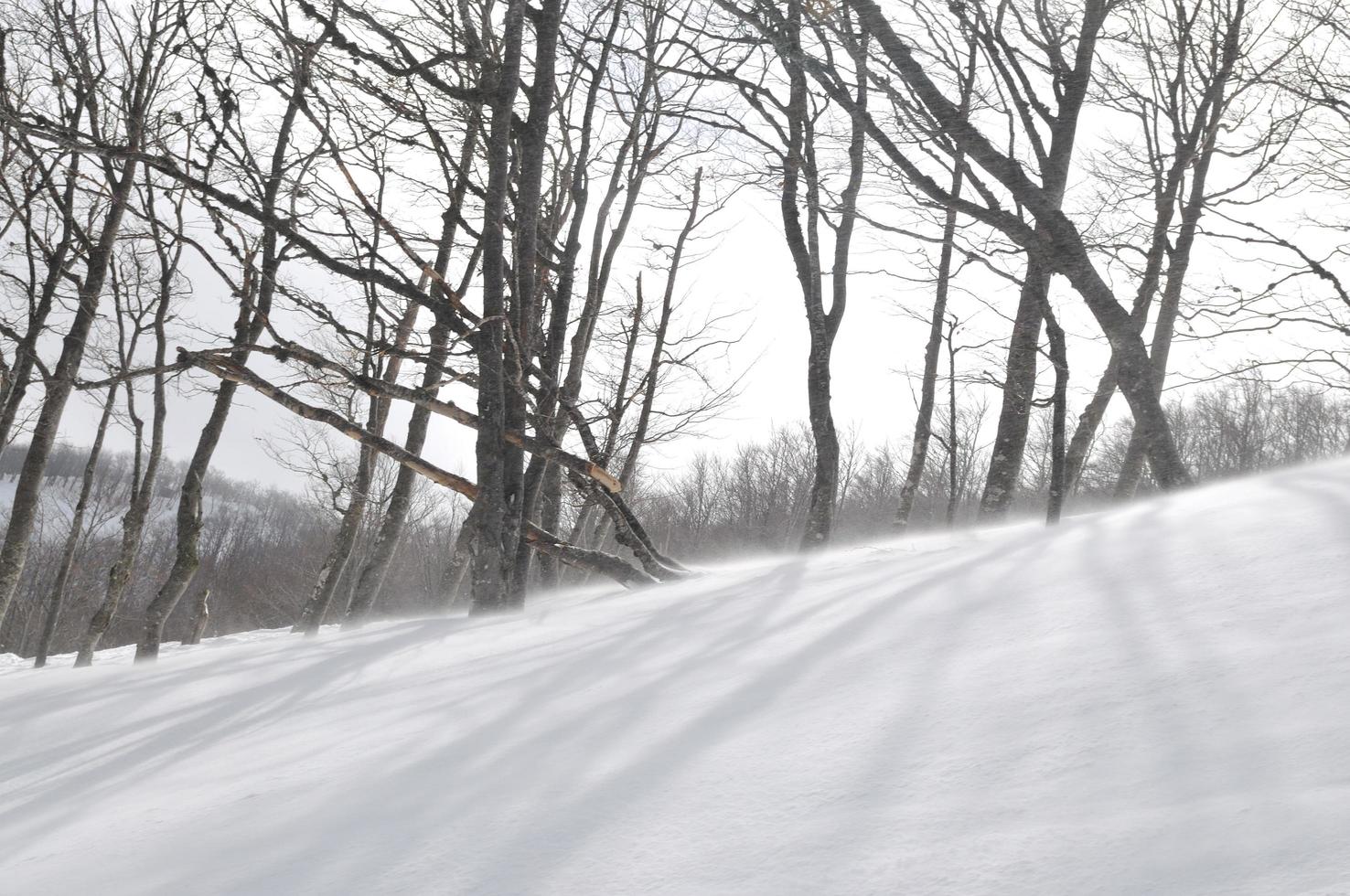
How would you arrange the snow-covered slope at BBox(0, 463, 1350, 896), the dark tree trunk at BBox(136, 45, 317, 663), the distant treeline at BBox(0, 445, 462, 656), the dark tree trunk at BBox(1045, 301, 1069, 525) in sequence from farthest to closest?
1. the distant treeline at BBox(0, 445, 462, 656)
2. the dark tree trunk at BBox(136, 45, 317, 663)
3. the dark tree trunk at BBox(1045, 301, 1069, 525)
4. the snow-covered slope at BBox(0, 463, 1350, 896)

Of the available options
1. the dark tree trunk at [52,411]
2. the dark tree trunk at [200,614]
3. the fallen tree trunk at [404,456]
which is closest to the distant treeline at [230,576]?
the dark tree trunk at [200,614]

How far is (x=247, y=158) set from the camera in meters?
4.32

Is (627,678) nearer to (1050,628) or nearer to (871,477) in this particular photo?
(1050,628)

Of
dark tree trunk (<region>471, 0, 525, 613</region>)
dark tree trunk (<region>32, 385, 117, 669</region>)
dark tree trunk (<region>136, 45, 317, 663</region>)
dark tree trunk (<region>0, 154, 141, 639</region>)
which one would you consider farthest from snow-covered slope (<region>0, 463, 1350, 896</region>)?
dark tree trunk (<region>32, 385, 117, 669</region>)

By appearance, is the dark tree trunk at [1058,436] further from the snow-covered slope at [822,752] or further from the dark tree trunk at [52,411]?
the dark tree trunk at [52,411]

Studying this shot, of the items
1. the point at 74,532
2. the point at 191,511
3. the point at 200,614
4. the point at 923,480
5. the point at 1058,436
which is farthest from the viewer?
the point at 923,480

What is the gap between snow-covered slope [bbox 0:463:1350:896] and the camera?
0.90 metres

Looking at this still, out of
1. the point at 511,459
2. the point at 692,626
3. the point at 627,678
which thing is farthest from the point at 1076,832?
the point at 511,459

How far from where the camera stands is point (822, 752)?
121 centimetres

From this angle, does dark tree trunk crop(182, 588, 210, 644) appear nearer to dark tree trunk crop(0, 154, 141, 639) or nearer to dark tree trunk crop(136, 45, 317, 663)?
dark tree trunk crop(0, 154, 141, 639)

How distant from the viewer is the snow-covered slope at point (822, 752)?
90 centimetres

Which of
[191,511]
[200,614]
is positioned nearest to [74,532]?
[200,614]

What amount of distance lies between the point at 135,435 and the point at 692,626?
1018 centimetres

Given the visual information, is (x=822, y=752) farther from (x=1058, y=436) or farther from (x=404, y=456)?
(x=1058, y=436)
